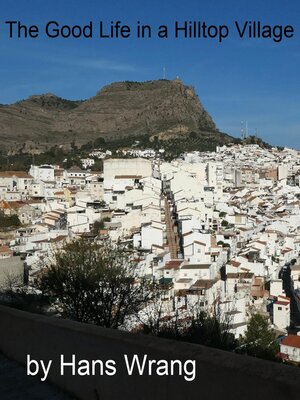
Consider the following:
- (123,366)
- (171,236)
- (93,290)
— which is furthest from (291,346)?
(171,236)

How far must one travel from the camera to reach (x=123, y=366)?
2.92 meters

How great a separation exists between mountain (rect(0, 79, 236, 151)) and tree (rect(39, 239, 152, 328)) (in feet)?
281

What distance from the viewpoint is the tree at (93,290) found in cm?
805

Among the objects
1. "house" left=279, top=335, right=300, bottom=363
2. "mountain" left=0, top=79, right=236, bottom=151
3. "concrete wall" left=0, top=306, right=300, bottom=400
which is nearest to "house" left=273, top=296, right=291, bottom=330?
"house" left=279, top=335, right=300, bottom=363

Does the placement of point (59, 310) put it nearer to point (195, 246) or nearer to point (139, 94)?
point (195, 246)

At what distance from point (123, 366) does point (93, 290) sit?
5725 mm

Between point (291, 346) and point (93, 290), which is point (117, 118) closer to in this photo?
point (291, 346)

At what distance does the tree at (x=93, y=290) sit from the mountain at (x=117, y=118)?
85714 mm

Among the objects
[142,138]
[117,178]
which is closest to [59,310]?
[117,178]

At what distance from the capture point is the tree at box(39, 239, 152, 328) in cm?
805

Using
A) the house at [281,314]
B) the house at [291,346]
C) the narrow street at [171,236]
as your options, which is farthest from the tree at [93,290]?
the narrow street at [171,236]

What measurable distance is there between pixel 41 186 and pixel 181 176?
50.8 feet

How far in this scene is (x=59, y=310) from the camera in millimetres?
9367

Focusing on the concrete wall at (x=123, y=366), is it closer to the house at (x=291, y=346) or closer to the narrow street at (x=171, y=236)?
the house at (x=291, y=346)
